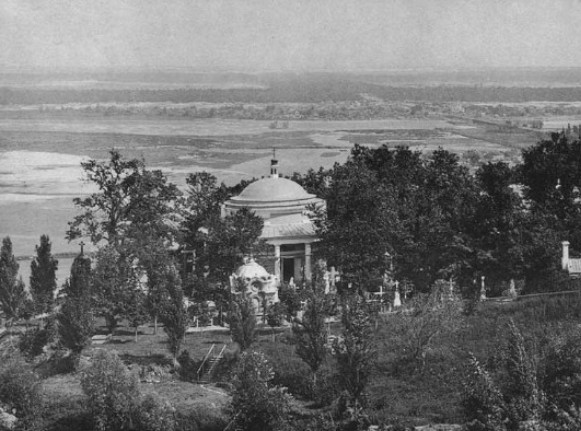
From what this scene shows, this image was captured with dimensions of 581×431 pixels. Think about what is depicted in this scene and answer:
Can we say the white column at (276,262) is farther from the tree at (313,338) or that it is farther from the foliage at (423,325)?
the tree at (313,338)

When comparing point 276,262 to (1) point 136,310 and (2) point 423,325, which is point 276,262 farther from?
(2) point 423,325

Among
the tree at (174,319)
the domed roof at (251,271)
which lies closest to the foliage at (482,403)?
the tree at (174,319)

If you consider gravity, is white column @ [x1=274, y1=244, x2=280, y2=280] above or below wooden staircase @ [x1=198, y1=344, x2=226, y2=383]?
above

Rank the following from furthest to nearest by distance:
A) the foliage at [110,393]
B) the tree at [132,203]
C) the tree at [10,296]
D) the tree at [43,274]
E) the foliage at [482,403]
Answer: the tree at [132,203], the tree at [43,274], the tree at [10,296], the foliage at [110,393], the foliage at [482,403]

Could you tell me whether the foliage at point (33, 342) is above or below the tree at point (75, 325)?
below

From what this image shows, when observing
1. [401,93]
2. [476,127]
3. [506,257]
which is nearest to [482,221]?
[506,257]

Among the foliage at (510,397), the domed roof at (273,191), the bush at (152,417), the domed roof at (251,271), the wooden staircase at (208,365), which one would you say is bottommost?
the wooden staircase at (208,365)

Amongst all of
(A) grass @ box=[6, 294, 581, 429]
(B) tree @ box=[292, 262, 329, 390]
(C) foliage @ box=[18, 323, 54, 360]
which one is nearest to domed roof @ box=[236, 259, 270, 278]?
(A) grass @ box=[6, 294, 581, 429]

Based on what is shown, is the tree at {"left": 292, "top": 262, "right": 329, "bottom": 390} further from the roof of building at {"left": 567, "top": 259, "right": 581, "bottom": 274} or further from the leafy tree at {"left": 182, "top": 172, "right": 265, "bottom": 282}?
the roof of building at {"left": 567, "top": 259, "right": 581, "bottom": 274}
